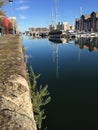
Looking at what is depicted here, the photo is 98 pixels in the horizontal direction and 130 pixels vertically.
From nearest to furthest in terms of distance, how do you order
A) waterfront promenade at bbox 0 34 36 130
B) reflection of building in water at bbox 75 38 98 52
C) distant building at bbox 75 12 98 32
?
waterfront promenade at bbox 0 34 36 130 → reflection of building in water at bbox 75 38 98 52 → distant building at bbox 75 12 98 32

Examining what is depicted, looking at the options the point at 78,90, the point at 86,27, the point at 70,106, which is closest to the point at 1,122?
the point at 70,106

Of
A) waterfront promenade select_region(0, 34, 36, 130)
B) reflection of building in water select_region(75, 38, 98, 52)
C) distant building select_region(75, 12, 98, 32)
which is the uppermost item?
distant building select_region(75, 12, 98, 32)

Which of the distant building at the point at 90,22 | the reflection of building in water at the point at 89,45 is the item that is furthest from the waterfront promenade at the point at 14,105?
the distant building at the point at 90,22

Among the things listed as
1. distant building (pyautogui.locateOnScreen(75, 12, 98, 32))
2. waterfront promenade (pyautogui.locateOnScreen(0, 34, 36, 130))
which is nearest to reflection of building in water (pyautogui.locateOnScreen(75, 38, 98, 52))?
waterfront promenade (pyautogui.locateOnScreen(0, 34, 36, 130))

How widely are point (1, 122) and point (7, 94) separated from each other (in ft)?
3.88

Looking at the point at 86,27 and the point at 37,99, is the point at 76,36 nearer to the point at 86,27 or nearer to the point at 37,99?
the point at 86,27

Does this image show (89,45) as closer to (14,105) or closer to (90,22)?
(14,105)

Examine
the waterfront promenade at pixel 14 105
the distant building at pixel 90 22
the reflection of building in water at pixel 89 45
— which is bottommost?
the reflection of building in water at pixel 89 45

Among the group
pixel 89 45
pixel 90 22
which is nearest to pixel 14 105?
pixel 89 45

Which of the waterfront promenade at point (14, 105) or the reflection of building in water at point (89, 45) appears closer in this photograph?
the waterfront promenade at point (14, 105)

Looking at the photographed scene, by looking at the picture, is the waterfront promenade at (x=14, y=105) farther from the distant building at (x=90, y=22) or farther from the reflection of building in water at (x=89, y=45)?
the distant building at (x=90, y=22)

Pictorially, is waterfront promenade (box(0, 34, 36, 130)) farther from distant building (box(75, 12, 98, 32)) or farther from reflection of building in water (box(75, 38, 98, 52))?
distant building (box(75, 12, 98, 32))

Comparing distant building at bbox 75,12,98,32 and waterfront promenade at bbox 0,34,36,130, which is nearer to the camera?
waterfront promenade at bbox 0,34,36,130

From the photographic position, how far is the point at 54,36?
10225 cm
